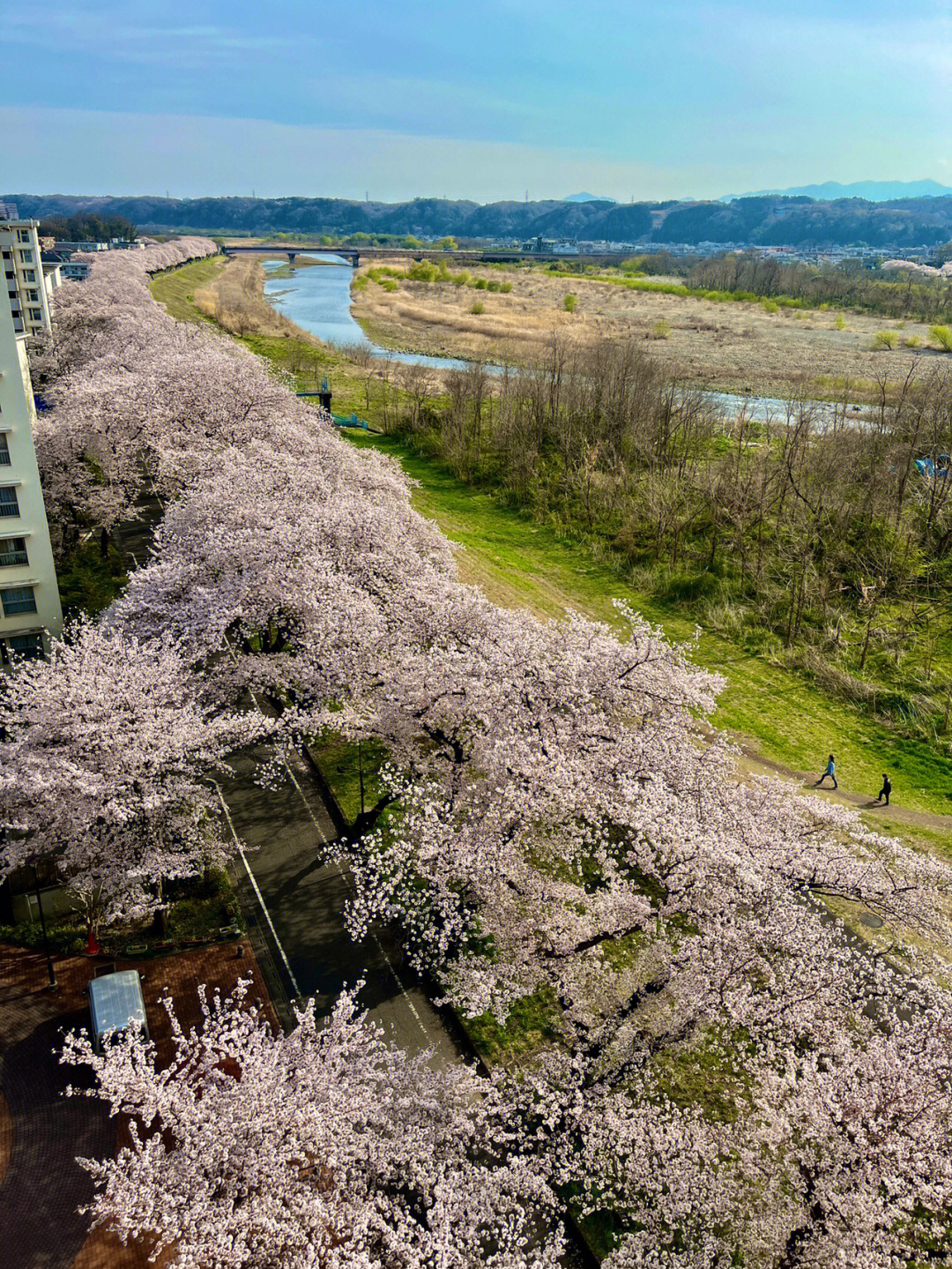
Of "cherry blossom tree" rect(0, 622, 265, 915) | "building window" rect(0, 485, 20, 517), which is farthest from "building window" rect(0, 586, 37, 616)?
"cherry blossom tree" rect(0, 622, 265, 915)

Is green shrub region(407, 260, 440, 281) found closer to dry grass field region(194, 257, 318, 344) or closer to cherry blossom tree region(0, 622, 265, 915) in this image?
dry grass field region(194, 257, 318, 344)

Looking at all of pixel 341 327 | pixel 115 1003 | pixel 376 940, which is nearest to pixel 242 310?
pixel 341 327

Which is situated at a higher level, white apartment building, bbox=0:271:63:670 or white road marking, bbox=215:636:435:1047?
white apartment building, bbox=0:271:63:670

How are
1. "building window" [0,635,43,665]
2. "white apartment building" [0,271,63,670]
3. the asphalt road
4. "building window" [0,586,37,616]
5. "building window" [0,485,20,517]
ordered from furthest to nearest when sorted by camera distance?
"building window" [0,635,43,665] < "building window" [0,586,37,616] < "building window" [0,485,20,517] < "white apartment building" [0,271,63,670] < the asphalt road

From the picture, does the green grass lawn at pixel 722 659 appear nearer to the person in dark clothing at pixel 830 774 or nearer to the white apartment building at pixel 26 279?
the person in dark clothing at pixel 830 774

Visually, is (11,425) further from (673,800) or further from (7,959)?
(673,800)

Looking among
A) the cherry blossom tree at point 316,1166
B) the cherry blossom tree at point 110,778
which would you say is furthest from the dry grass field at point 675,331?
the cherry blossom tree at point 316,1166

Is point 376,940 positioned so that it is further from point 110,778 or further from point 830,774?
point 830,774

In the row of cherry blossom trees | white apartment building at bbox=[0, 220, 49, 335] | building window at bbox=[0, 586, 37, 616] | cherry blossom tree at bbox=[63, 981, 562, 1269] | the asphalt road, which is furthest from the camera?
white apartment building at bbox=[0, 220, 49, 335]
